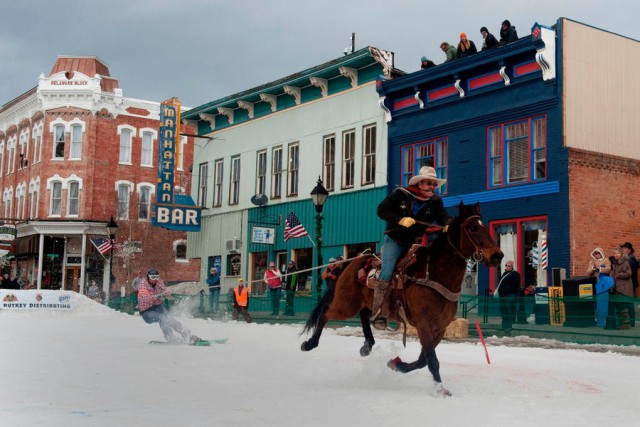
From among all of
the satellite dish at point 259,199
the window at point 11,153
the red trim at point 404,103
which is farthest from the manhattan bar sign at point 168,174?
the window at point 11,153

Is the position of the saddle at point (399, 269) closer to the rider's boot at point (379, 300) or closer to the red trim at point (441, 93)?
the rider's boot at point (379, 300)

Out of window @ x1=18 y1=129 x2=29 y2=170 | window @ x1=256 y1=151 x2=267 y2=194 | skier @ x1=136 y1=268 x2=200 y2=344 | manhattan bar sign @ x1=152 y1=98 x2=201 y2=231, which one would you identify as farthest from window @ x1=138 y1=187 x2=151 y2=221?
skier @ x1=136 y1=268 x2=200 y2=344

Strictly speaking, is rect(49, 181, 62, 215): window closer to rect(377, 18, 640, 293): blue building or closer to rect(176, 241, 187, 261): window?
rect(176, 241, 187, 261): window

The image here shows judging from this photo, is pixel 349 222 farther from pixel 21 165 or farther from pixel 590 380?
pixel 21 165

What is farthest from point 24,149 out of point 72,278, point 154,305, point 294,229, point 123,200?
point 154,305

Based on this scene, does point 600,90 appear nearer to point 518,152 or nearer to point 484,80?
point 518,152

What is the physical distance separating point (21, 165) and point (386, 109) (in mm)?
36197

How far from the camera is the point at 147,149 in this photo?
53.1m

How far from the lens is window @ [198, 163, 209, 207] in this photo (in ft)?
124

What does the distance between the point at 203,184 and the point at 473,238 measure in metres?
30.3

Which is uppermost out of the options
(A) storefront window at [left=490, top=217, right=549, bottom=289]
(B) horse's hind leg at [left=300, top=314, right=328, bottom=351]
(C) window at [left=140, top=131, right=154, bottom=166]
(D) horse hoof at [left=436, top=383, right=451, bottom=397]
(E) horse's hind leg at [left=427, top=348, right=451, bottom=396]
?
(C) window at [left=140, top=131, right=154, bottom=166]

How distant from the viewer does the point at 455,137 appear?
24.8 meters

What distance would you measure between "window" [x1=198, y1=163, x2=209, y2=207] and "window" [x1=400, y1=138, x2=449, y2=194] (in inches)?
530

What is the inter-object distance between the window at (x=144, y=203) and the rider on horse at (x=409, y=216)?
4354cm
